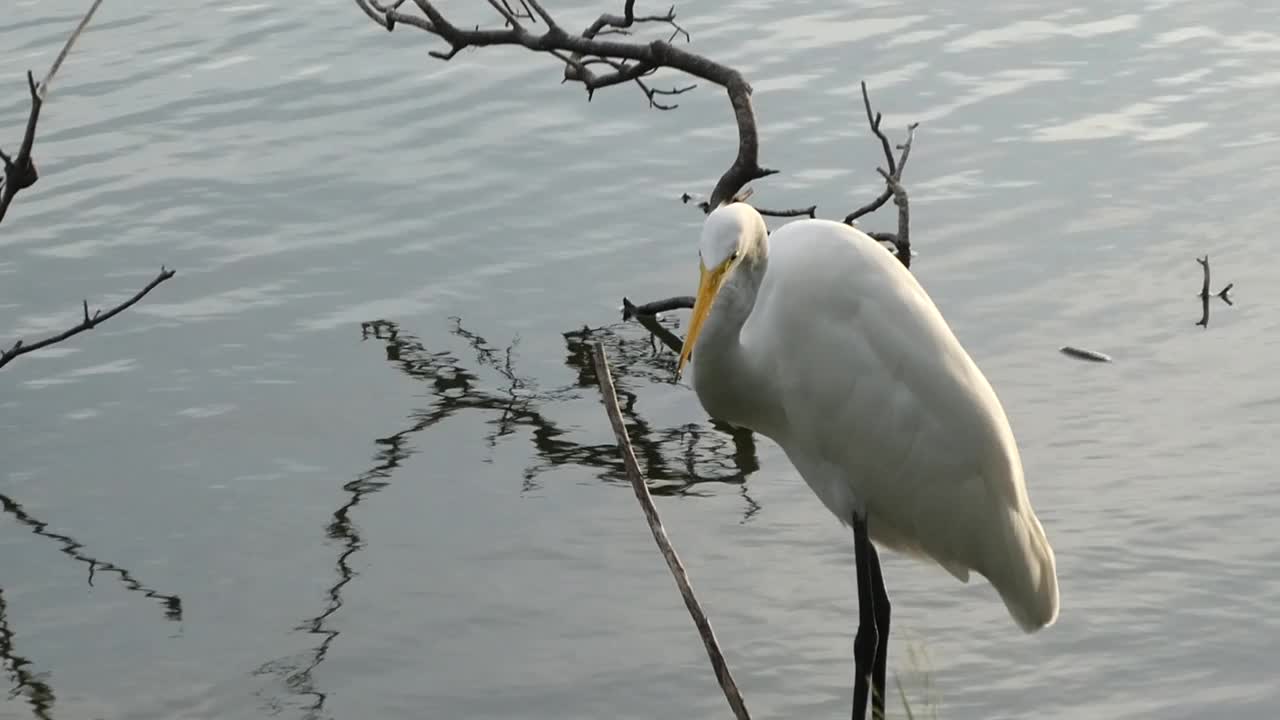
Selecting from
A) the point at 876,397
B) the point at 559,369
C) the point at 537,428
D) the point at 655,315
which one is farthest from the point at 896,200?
the point at 876,397

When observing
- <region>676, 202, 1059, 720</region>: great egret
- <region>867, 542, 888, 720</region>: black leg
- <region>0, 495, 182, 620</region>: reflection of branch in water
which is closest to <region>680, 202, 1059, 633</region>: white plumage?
<region>676, 202, 1059, 720</region>: great egret

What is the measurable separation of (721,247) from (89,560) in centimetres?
311

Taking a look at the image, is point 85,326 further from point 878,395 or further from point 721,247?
point 878,395

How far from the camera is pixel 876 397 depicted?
451 centimetres

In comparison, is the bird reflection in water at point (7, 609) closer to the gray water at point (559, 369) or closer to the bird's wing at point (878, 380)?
the gray water at point (559, 369)

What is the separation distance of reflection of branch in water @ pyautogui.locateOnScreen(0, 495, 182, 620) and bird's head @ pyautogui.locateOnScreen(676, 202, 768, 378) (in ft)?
7.99

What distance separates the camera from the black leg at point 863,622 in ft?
15.5

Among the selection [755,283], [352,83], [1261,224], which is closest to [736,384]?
[755,283]

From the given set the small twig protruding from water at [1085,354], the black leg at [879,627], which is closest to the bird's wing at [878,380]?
the black leg at [879,627]

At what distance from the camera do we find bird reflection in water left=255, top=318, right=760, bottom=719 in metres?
6.40

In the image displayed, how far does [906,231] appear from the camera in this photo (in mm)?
7352

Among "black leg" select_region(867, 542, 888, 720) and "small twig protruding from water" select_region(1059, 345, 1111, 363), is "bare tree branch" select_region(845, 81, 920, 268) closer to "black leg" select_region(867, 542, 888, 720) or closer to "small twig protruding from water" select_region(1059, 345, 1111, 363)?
"small twig protruding from water" select_region(1059, 345, 1111, 363)

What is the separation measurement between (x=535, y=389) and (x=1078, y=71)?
4491 millimetres

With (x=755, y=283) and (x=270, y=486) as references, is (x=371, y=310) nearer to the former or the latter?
(x=270, y=486)
